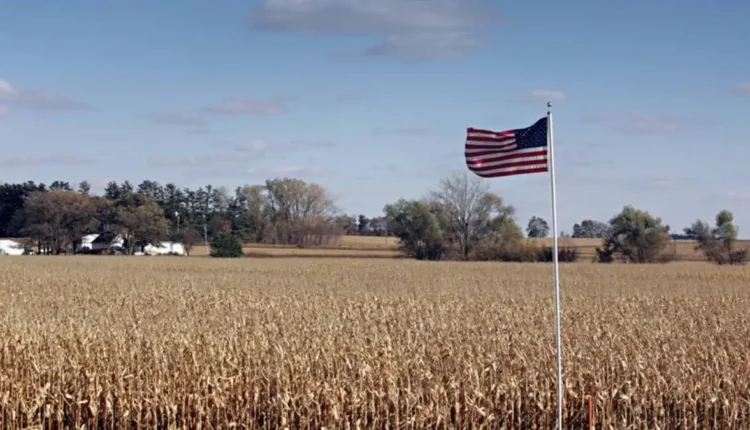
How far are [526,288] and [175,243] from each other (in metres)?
79.8

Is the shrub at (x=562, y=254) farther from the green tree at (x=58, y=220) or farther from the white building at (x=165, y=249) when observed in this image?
the green tree at (x=58, y=220)

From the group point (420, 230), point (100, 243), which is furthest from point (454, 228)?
point (100, 243)

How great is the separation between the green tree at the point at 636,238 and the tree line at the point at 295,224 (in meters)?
0.09

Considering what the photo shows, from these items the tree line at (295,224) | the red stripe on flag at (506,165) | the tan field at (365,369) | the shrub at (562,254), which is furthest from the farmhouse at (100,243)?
the red stripe on flag at (506,165)

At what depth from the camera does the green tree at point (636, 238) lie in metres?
83.5

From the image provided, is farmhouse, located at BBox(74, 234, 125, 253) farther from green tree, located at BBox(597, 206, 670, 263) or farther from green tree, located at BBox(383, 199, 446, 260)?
green tree, located at BBox(597, 206, 670, 263)

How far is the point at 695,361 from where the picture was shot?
573 inches

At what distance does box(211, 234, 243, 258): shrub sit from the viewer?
82.8 m

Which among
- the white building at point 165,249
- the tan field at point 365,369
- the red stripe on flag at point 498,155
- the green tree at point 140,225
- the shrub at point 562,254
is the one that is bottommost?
the tan field at point 365,369

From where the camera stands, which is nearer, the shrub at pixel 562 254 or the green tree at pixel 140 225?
the shrub at pixel 562 254

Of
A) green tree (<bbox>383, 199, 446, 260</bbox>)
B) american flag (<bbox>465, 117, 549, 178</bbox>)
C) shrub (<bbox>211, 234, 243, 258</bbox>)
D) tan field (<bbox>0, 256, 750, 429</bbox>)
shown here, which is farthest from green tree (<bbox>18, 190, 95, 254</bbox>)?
american flag (<bbox>465, 117, 549, 178</bbox>)

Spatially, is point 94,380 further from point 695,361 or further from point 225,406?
point 695,361

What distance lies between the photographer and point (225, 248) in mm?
83250

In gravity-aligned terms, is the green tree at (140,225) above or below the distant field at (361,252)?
above
